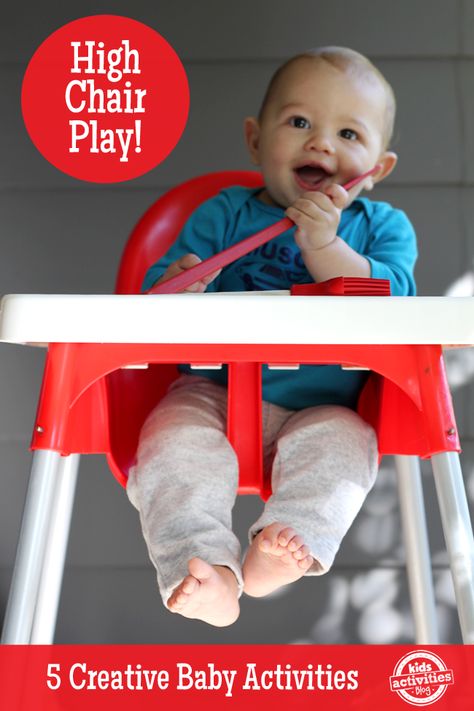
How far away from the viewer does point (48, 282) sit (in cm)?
152

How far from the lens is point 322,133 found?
1.04 m

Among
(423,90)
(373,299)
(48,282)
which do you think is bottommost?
(373,299)

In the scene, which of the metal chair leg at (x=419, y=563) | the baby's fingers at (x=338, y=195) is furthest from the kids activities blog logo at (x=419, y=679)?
the baby's fingers at (x=338, y=195)

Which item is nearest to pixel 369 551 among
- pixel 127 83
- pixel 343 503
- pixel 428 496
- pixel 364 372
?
pixel 428 496

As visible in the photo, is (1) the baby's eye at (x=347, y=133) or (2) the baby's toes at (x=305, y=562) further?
(1) the baby's eye at (x=347, y=133)

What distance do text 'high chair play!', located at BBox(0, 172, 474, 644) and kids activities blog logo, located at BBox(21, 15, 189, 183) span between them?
20.5 inches

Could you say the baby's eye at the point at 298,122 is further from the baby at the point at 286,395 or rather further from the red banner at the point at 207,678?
the red banner at the point at 207,678

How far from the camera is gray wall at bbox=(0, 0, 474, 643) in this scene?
1467 mm

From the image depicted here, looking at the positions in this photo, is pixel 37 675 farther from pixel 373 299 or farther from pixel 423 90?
pixel 423 90

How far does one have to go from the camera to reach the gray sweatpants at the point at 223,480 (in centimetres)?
76

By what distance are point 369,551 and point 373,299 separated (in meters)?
0.89

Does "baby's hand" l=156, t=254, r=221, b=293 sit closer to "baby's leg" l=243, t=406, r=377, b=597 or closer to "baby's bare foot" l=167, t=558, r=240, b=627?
"baby's leg" l=243, t=406, r=377, b=597

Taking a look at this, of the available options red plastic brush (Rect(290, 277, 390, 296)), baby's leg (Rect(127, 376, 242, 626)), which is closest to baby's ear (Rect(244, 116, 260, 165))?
baby's leg (Rect(127, 376, 242, 626))

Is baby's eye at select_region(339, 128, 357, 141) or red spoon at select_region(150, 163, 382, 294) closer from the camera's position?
red spoon at select_region(150, 163, 382, 294)
